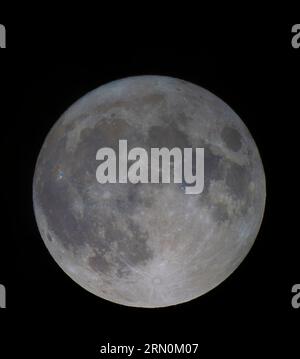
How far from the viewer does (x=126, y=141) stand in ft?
12.9

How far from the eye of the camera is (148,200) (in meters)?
3.86

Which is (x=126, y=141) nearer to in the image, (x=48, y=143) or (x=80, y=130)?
(x=80, y=130)

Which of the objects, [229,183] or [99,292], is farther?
[99,292]

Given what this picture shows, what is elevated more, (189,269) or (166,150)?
(166,150)

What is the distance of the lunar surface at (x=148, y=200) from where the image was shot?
12.8 feet

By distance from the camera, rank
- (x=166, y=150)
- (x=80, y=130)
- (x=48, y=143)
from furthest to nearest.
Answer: (x=48, y=143) → (x=80, y=130) → (x=166, y=150)

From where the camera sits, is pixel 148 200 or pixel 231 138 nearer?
pixel 148 200

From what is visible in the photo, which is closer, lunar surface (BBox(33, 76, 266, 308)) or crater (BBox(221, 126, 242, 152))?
lunar surface (BBox(33, 76, 266, 308))

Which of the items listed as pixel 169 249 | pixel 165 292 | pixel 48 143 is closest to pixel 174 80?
pixel 48 143

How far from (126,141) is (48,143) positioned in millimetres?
835

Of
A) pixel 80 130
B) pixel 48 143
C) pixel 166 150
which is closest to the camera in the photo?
pixel 166 150

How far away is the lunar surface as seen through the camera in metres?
3.90

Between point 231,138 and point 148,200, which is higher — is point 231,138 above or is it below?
above

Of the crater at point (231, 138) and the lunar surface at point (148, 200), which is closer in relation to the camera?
the lunar surface at point (148, 200)
